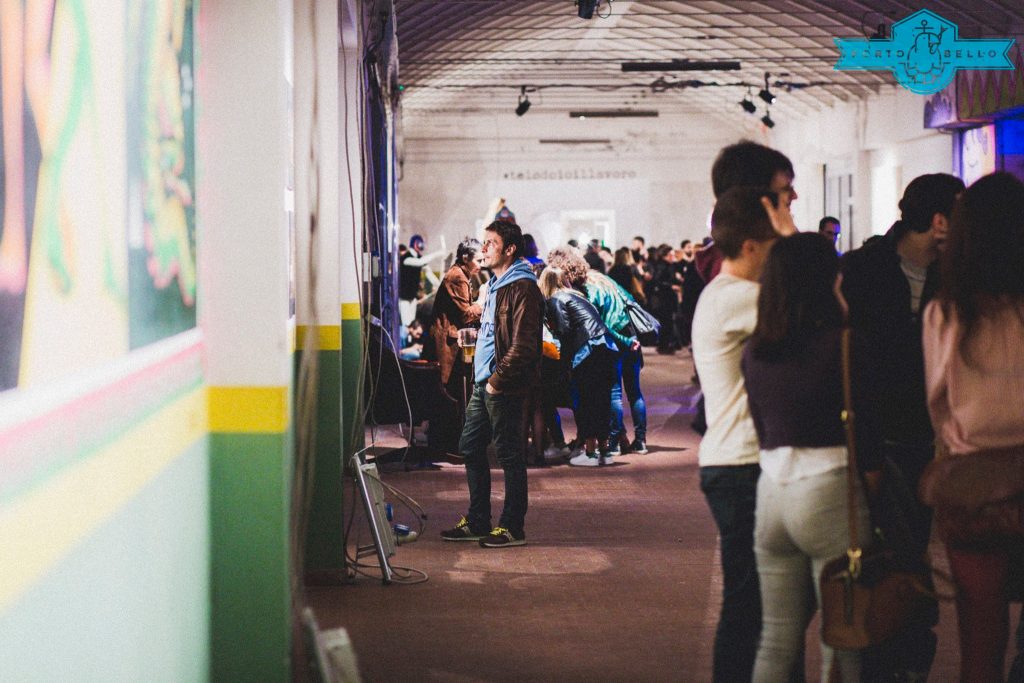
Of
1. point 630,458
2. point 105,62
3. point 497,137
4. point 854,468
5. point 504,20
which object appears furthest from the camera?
point 497,137

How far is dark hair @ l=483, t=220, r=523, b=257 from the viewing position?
6129 mm

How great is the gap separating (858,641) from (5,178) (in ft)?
6.81

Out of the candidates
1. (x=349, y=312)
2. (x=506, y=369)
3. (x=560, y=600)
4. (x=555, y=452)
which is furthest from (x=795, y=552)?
(x=555, y=452)

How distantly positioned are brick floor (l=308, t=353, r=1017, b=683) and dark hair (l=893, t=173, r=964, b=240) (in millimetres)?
1475

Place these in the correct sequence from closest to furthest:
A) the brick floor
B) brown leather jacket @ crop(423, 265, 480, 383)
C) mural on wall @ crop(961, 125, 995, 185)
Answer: the brick floor → brown leather jacket @ crop(423, 265, 480, 383) → mural on wall @ crop(961, 125, 995, 185)

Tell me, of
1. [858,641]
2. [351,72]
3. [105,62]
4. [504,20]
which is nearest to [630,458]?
[351,72]

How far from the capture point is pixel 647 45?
22.0 m

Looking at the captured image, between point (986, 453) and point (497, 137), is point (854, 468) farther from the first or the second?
point (497, 137)

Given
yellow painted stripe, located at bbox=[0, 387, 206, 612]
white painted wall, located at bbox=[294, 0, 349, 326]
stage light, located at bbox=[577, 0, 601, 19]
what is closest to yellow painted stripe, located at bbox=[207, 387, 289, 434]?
yellow painted stripe, located at bbox=[0, 387, 206, 612]

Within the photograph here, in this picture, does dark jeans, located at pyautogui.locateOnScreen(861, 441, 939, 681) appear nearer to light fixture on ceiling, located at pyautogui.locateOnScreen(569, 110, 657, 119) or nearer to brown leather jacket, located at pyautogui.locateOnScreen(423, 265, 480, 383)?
brown leather jacket, located at pyautogui.locateOnScreen(423, 265, 480, 383)

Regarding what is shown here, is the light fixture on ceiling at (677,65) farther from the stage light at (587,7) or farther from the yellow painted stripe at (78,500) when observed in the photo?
the yellow painted stripe at (78,500)

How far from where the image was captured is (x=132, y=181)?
8.81 feet

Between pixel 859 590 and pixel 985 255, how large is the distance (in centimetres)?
90

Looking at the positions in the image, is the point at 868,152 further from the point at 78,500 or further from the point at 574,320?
the point at 78,500
